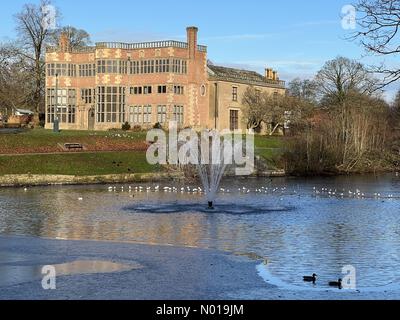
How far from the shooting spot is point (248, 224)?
24.1m

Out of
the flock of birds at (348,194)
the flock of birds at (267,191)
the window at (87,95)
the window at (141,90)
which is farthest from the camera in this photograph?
the window at (87,95)

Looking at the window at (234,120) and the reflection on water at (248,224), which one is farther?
the window at (234,120)

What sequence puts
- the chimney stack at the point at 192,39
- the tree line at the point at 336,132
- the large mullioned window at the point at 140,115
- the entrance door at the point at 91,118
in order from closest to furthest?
the tree line at the point at 336,132, the chimney stack at the point at 192,39, the large mullioned window at the point at 140,115, the entrance door at the point at 91,118

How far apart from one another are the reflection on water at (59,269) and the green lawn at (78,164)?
103ft

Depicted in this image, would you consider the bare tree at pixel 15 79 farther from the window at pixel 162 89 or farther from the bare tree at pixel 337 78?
the bare tree at pixel 337 78

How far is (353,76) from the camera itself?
310ft

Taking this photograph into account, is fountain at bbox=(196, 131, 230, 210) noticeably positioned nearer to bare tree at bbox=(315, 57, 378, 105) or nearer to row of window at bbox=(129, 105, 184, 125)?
row of window at bbox=(129, 105, 184, 125)

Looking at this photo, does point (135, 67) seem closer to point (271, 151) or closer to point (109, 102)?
point (109, 102)

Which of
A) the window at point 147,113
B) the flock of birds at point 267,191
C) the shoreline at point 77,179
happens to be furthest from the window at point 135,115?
the flock of birds at point 267,191

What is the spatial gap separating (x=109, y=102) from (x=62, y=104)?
7.39 m

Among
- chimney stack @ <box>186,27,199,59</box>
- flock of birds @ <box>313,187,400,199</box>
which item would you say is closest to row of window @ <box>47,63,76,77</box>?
chimney stack @ <box>186,27,199,59</box>

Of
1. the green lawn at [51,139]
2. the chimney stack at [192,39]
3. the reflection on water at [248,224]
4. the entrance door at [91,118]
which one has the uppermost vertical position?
the chimney stack at [192,39]

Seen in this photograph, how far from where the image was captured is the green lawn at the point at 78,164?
4647 cm
